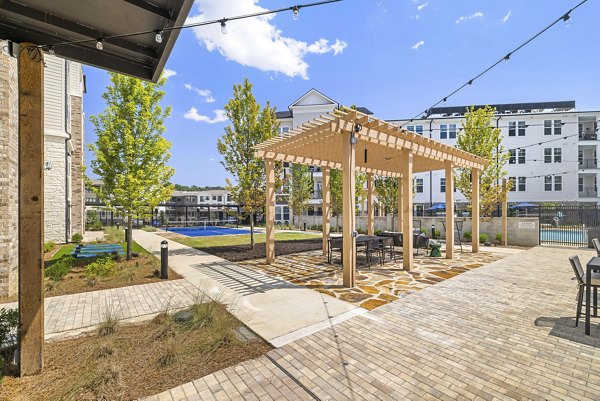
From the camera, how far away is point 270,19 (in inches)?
157

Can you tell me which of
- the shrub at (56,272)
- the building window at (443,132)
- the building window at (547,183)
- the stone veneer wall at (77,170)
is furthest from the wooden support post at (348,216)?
the building window at (547,183)

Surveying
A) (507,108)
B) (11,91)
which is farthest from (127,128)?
(507,108)

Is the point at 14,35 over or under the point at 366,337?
over

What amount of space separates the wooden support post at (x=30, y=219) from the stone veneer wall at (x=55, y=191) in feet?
49.0

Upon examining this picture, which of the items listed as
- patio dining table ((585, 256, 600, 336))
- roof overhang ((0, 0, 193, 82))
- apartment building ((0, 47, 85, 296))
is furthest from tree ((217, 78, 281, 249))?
patio dining table ((585, 256, 600, 336))

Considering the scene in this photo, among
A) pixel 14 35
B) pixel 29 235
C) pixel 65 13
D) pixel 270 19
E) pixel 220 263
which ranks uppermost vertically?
pixel 270 19

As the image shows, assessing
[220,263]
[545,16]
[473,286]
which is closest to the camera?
[545,16]

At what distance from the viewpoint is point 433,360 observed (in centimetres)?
348

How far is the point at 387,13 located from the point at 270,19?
3897mm

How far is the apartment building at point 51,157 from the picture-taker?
6.13 m

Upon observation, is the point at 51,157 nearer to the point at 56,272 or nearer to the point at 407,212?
the point at 56,272

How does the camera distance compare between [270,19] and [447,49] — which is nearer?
[270,19]

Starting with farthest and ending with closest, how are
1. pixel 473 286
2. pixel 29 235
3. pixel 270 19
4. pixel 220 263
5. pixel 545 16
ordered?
pixel 220 263
pixel 473 286
pixel 545 16
pixel 270 19
pixel 29 235

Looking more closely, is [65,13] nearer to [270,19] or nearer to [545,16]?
[270,19]
